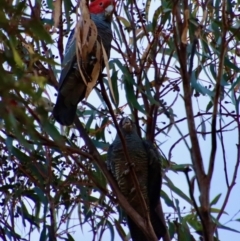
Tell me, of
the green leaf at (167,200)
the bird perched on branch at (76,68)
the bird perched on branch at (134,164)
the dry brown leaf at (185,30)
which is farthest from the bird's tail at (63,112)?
the dry brown leaf at (185,30)

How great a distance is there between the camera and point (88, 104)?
2553 mm

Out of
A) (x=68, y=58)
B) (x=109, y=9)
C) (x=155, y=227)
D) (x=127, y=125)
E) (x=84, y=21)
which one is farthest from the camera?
(x=127, y=125)

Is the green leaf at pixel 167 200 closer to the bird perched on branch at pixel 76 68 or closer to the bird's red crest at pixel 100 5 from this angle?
the bird perched on branch at pixel 76 68

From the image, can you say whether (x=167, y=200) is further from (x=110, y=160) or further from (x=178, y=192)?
(x=110, y=160)

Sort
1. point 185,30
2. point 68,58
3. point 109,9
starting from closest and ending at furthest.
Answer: point 185,30, point 68,58, point 109,9

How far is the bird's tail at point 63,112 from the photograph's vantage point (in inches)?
93.4

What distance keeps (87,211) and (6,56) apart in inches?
54.7

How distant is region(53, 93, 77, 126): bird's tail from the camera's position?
2373 mm

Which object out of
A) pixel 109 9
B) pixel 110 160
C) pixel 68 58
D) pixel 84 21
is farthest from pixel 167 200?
pixel 84 21

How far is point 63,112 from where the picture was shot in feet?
7.93

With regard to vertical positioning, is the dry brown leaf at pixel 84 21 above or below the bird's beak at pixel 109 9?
below

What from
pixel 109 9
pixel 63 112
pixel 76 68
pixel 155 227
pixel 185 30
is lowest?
pixel 155 227

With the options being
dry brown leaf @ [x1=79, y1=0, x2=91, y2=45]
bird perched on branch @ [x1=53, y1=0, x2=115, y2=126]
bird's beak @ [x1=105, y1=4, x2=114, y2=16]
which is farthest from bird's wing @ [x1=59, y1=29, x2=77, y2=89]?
dry brown leaf @ [x1=79, y1=0, x2=91, y2=45]

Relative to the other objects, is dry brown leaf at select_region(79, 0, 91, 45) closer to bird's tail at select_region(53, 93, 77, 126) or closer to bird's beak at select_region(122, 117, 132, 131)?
bird's tail at select_region(53, 93, 77, 126)
